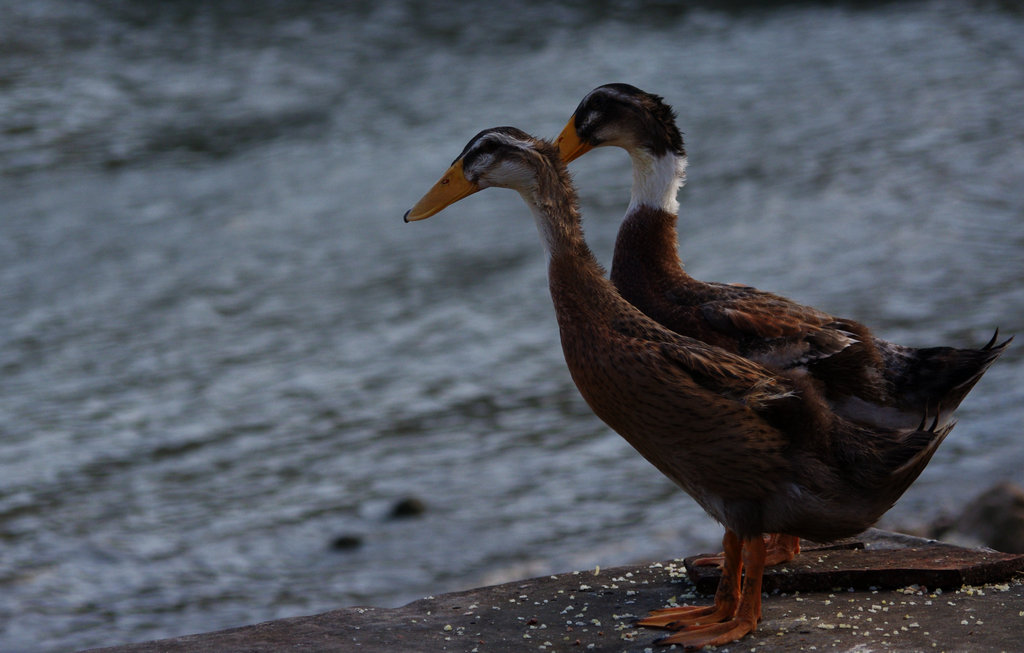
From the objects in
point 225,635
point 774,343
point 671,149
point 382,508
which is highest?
point 671,149

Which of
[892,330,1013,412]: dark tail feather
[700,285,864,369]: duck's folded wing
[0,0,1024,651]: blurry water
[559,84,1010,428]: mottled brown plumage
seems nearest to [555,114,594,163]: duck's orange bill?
[559,84,1010,428]: mottled brown plumage

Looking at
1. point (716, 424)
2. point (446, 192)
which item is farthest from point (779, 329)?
point (446, 192)

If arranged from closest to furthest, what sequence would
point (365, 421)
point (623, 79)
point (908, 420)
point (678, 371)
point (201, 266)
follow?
point (678, 371) → point (908, 420) → point (365, 421) → point (201, 266) → point (623, 79)

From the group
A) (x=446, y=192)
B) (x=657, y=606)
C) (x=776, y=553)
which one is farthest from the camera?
(x=776, y=553)

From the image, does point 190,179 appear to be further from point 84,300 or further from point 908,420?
point 908,420

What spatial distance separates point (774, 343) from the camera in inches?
176

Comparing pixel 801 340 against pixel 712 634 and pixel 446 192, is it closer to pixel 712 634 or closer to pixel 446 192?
pixel 712 634

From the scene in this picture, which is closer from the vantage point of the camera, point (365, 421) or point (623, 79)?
point (365, 421)

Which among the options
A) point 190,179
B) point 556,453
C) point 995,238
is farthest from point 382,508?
point 190,179

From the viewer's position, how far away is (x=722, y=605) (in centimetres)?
420

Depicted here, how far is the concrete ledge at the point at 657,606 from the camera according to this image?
4.01 metres

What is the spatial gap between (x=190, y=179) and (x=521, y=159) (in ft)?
38.0

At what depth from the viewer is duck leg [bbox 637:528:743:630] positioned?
4168 millimetres

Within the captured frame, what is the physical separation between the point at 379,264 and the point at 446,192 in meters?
8.22
